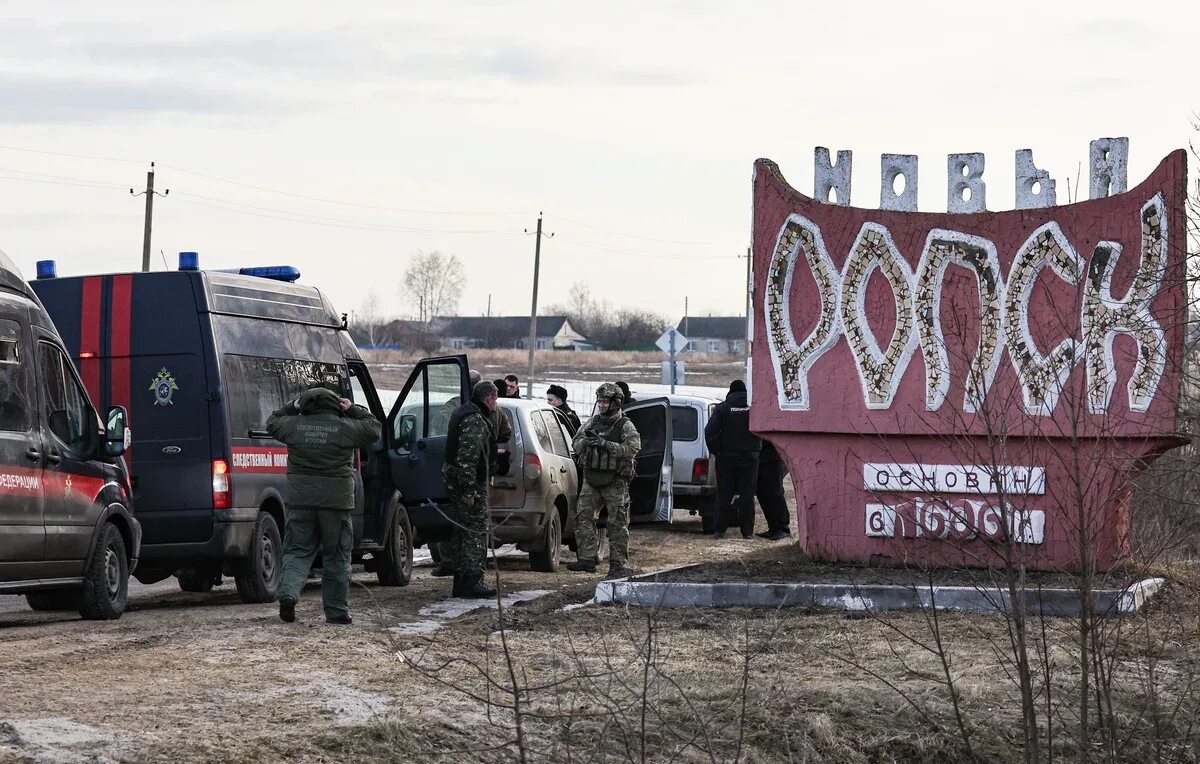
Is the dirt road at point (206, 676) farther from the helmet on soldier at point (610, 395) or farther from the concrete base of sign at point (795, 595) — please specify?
the helmet on soldier at point (610, 395)

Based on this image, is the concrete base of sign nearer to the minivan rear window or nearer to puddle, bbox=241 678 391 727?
puddle, bbox=241 678 391 727

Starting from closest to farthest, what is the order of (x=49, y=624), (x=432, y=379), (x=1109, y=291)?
(x=49, y=624), (x=1109, y=291), (x=432, y=379)

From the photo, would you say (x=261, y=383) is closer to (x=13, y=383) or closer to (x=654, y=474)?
(x=13, y=383)

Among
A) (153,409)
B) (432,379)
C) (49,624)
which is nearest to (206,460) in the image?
(153,409)

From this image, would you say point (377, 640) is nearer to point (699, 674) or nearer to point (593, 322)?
point (699, 674)

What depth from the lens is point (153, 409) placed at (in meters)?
12.1

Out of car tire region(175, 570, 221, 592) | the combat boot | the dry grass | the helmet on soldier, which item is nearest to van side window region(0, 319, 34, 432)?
car tire region(175, 570, 221, 592)

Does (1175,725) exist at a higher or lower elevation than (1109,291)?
lower

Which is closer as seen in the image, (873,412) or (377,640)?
(377,640)

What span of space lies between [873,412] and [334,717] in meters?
7.10

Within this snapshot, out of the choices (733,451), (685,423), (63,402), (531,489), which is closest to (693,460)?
(685,423)

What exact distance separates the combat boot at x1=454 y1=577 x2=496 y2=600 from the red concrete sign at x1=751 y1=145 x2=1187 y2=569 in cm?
282

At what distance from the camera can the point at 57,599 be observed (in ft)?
37.1

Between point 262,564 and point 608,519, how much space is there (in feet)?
11.6
